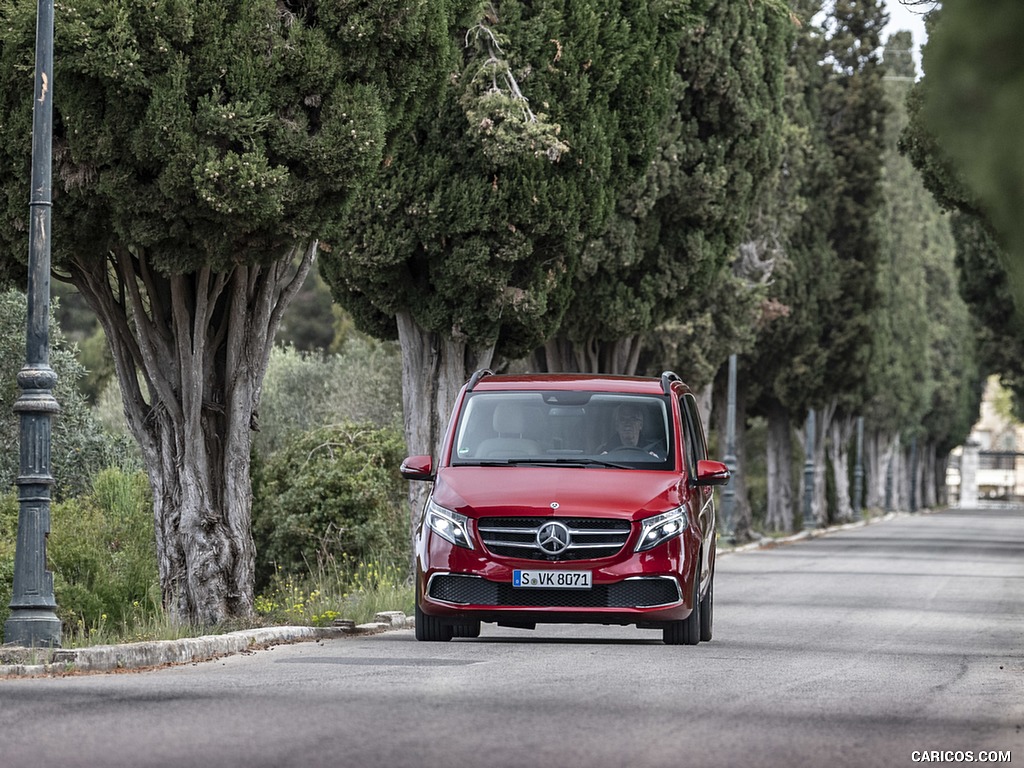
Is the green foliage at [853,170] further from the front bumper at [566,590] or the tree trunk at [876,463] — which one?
the front bumper at [566,590]

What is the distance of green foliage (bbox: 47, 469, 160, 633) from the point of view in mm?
24234

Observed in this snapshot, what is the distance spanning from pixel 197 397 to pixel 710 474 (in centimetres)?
494

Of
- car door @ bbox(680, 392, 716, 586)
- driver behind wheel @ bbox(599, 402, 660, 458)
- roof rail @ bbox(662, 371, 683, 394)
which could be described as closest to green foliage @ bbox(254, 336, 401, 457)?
car door @ bbox(680, 392, 716, 586)

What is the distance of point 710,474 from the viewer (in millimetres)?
14844

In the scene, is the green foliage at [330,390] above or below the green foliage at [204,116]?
below

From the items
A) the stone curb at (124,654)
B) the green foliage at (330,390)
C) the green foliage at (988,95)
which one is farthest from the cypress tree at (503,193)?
the green foliage at (330,390)

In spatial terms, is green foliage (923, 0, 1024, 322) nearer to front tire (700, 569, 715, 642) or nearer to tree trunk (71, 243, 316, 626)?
front tire (700, 569, 715, 642)

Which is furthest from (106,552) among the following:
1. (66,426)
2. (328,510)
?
(66,426)

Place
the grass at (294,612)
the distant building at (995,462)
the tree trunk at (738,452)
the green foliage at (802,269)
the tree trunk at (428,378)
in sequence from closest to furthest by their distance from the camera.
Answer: the grass at (294,612), the tree trunk at (428,378), the tree trunk at (738,452), the green foliage at (802,269), the distant building at (995,462)

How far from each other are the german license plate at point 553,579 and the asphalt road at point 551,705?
476 mm

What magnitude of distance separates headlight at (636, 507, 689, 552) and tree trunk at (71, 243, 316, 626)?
4.63 meters

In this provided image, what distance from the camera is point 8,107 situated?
15336 mm

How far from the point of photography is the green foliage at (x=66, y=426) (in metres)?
34.1

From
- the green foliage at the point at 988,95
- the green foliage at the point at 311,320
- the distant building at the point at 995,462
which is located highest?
the green foliage at the point at 311,320
